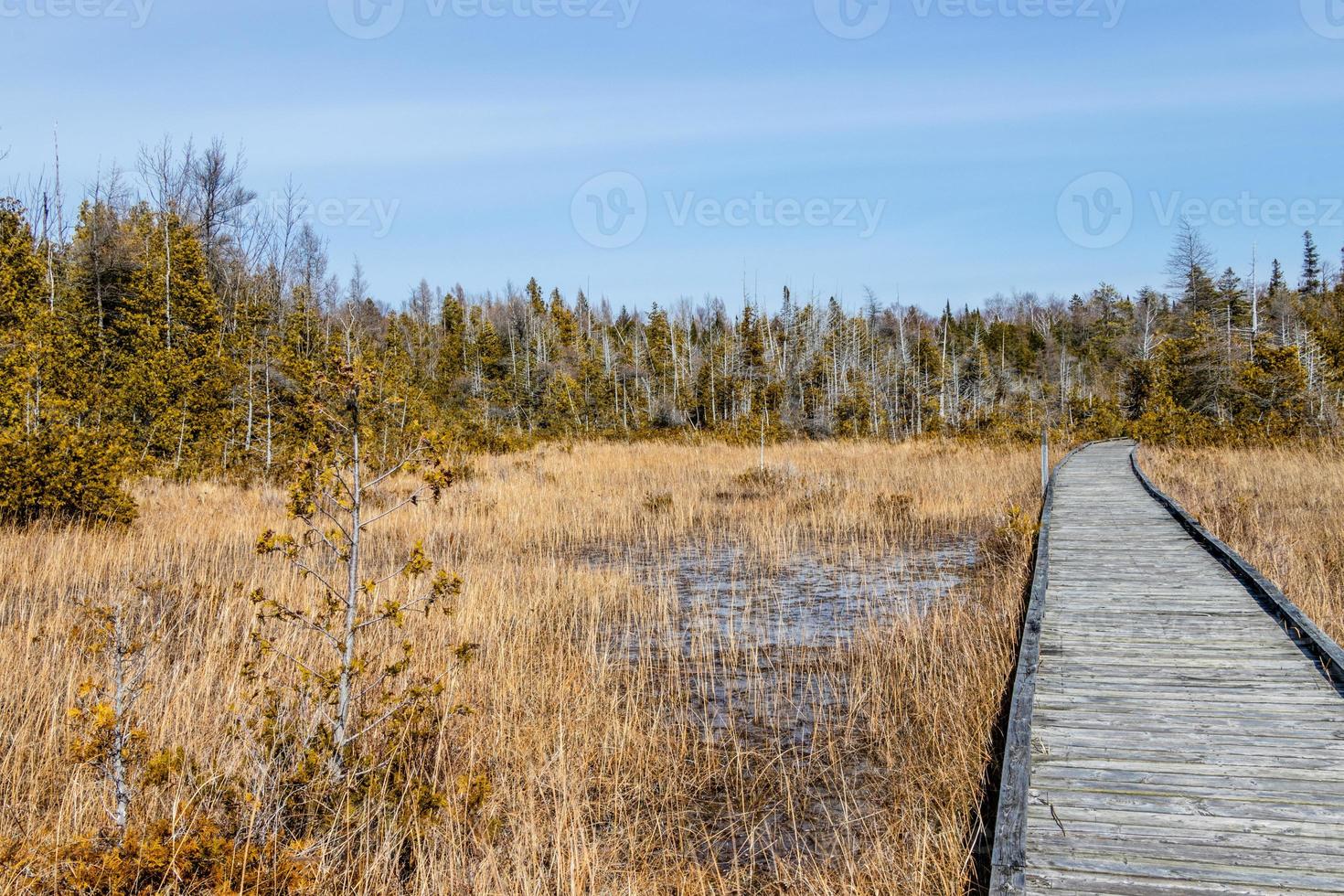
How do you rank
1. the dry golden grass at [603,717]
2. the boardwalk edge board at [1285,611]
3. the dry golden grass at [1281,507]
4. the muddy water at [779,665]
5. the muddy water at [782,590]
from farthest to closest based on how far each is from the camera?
the dry golden grass at [1281,507], the muddy water at [782,590], the boardwalk edge board at [1285,611], the muddy water at [779,665], the dry golden grass at [603,717]

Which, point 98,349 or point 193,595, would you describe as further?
point 98,349

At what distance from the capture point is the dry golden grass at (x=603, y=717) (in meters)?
2.96

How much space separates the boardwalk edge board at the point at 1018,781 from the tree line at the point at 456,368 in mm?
2502

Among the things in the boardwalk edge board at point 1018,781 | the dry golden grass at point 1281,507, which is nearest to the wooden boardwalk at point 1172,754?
the boardwalk edge board at point 1018,781

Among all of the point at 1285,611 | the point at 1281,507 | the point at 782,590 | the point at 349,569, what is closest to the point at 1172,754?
the point at 1285,611

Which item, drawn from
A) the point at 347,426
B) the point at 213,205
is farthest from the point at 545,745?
the point at 213,205

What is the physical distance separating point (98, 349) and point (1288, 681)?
23.5m

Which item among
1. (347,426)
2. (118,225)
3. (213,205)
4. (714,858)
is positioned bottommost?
(714,858)

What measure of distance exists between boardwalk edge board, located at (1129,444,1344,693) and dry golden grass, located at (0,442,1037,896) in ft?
4.99

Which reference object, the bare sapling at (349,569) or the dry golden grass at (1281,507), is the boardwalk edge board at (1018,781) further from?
the dry golden grass at (1281,507)

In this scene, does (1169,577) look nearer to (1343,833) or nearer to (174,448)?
(1343,833)

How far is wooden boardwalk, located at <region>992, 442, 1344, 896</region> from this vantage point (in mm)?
2428

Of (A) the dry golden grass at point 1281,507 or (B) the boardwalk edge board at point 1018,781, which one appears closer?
(B) the boardwalk edge board at point 1018,781

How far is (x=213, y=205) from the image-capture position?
31.0 metres
